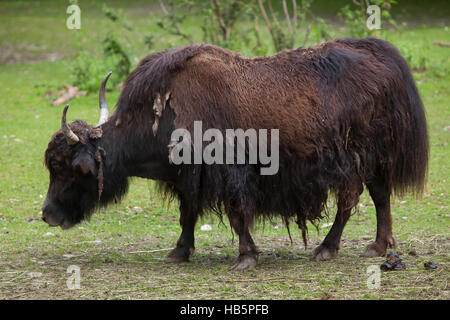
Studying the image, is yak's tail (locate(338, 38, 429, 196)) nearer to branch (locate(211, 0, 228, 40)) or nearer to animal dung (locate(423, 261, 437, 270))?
animal dung (locate(423, 261, 437, 270))

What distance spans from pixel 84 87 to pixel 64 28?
6.13m

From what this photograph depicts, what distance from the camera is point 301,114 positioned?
535cm

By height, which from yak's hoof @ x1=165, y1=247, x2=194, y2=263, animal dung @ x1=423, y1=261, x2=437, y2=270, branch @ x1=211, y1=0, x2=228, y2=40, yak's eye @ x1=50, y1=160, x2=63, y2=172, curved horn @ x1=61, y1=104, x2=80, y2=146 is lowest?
yak's hoof @ x1=165, y1=247, x2=194, y2=263

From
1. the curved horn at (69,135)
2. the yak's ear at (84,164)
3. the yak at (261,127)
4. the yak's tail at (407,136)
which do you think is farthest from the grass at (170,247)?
the curved horn at (69,135)

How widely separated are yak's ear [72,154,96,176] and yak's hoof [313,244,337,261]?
1.92 metres

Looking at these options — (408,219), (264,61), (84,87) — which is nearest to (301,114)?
(264,61)

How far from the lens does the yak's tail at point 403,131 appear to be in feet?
18.2

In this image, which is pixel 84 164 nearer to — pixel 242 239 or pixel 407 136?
pixel 242 239

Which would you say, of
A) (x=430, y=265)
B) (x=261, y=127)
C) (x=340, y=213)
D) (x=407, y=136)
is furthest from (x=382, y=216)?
(x=261, y=127)

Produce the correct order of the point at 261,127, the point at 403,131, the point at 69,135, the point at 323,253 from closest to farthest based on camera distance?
the point at 261,127 < the point at 69,135 < the point at 403,131 < the point at 323,253

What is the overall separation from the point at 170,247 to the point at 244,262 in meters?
1.09

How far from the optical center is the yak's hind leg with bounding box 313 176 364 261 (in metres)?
5.49

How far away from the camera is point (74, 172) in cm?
557

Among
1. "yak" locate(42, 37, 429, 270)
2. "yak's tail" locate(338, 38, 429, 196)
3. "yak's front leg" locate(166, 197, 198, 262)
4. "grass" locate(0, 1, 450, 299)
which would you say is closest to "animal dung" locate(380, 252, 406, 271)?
"grass" locate(0, 1, 450, 299)
